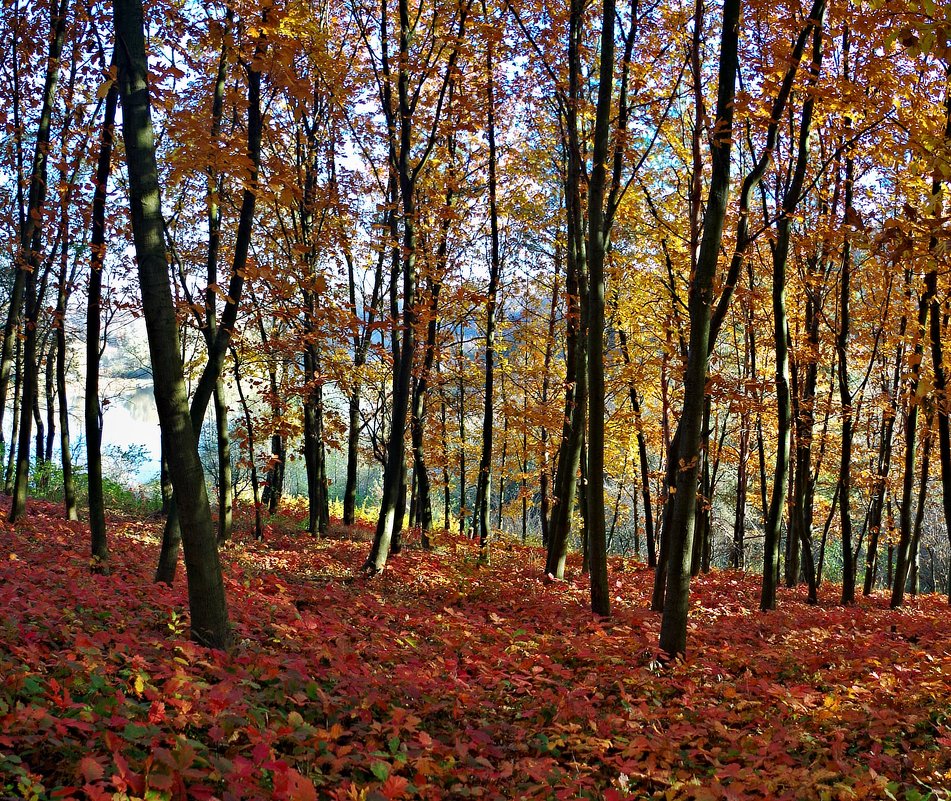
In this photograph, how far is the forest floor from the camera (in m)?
3.19

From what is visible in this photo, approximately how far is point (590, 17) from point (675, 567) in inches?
311

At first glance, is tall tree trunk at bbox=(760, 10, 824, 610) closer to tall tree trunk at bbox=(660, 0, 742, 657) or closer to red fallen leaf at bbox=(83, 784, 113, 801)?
tall tree trunk at bbox=(660, 0, 742, 657)

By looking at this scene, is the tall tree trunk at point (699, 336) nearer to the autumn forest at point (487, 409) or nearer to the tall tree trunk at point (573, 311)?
the autumn forest at point (487, 409)

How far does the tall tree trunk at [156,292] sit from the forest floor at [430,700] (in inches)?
32.5

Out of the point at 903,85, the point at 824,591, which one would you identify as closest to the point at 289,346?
the point at 903,85

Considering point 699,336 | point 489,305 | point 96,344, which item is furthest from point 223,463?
point 699,336

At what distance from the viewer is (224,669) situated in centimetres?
462

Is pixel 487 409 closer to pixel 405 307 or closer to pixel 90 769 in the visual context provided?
pixel 405 307

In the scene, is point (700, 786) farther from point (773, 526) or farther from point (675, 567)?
point (773, 526)

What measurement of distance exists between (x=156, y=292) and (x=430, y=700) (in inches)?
137

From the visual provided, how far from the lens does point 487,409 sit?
13.8 metres

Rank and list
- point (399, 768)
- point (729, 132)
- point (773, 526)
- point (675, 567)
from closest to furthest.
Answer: point (399, 768) < point (729, 132) < point (675, 567) < point (773, 526)

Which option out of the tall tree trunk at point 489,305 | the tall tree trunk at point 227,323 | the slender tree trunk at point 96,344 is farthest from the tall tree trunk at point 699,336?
the slender tree trunk at point 96,344

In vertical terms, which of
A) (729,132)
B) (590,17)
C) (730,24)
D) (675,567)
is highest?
(590,17)
